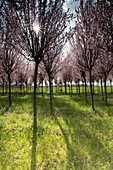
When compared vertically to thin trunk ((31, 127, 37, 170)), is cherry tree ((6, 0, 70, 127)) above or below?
above

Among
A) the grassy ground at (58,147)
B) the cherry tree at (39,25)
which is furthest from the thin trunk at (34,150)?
the cherry tree at (39,25)

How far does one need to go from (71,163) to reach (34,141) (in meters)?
1.75

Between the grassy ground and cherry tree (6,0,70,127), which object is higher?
cherry tree (6,0,70,127)

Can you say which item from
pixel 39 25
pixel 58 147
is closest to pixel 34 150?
pixel 58 147

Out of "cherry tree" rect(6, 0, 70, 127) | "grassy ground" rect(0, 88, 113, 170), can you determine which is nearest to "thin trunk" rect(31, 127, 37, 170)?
"grassy ground" rect(0, 88, 113, 170)

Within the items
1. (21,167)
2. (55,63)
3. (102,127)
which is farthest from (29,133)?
(55,63)

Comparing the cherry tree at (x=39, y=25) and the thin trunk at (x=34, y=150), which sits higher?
the cherry tree at (x=39, y=25)

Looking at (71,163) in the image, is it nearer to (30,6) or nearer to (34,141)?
(34,141)

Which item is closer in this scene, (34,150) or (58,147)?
(34,150)

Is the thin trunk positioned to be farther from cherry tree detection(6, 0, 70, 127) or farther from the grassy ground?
cherry tree detection(6, 0, 70, 127)

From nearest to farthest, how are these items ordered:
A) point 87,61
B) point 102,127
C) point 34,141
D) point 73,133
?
1. point 34,141
2. point 73,133
3. point 102,127
4. point 87,61

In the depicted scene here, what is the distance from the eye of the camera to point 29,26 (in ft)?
16.4

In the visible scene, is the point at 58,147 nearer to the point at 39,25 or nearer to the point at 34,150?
the point at 34,150

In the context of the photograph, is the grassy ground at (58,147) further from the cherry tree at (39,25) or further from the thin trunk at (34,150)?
the cherry tree at (39,25)
